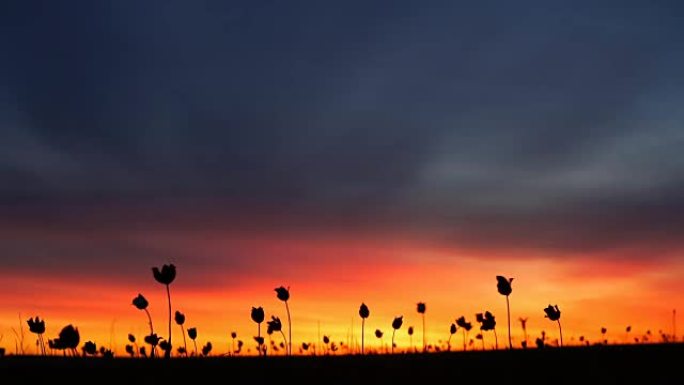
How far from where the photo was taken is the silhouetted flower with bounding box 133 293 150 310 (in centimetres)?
1683

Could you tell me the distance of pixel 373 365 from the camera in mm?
12062

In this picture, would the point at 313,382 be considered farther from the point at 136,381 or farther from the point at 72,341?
the point at 72,341

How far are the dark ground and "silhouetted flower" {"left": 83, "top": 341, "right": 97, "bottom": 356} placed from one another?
135 centimetres

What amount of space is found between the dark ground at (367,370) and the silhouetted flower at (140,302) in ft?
11.3

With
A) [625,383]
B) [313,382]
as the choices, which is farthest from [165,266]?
[625,383]

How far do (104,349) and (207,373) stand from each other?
4.98m

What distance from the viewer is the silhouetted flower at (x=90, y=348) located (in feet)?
48.5

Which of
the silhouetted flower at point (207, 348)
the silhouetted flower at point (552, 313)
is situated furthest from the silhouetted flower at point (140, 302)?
the silhouetted flower at point (552, 313)

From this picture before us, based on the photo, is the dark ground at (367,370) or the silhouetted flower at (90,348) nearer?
the dark ground at (367,370)

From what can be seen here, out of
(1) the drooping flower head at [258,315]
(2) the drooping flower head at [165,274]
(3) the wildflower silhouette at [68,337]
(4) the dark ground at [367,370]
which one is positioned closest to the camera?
(4) the dark ground at [367,370]

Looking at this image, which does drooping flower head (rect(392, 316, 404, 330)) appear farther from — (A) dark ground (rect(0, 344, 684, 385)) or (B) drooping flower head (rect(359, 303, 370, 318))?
(A) dark ground (rect(0, 344, 684, 385))

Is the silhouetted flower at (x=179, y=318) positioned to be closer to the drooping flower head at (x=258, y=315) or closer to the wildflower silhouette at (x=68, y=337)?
the drooping flower head at (x=258, y=315)

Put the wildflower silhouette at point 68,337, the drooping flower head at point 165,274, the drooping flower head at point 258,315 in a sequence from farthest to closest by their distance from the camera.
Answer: the drooping flower head at point 258,315
the drooping flower head at point 165,274
the wildflower silhouette at point 68,337

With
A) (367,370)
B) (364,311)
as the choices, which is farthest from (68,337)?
(364,311)
